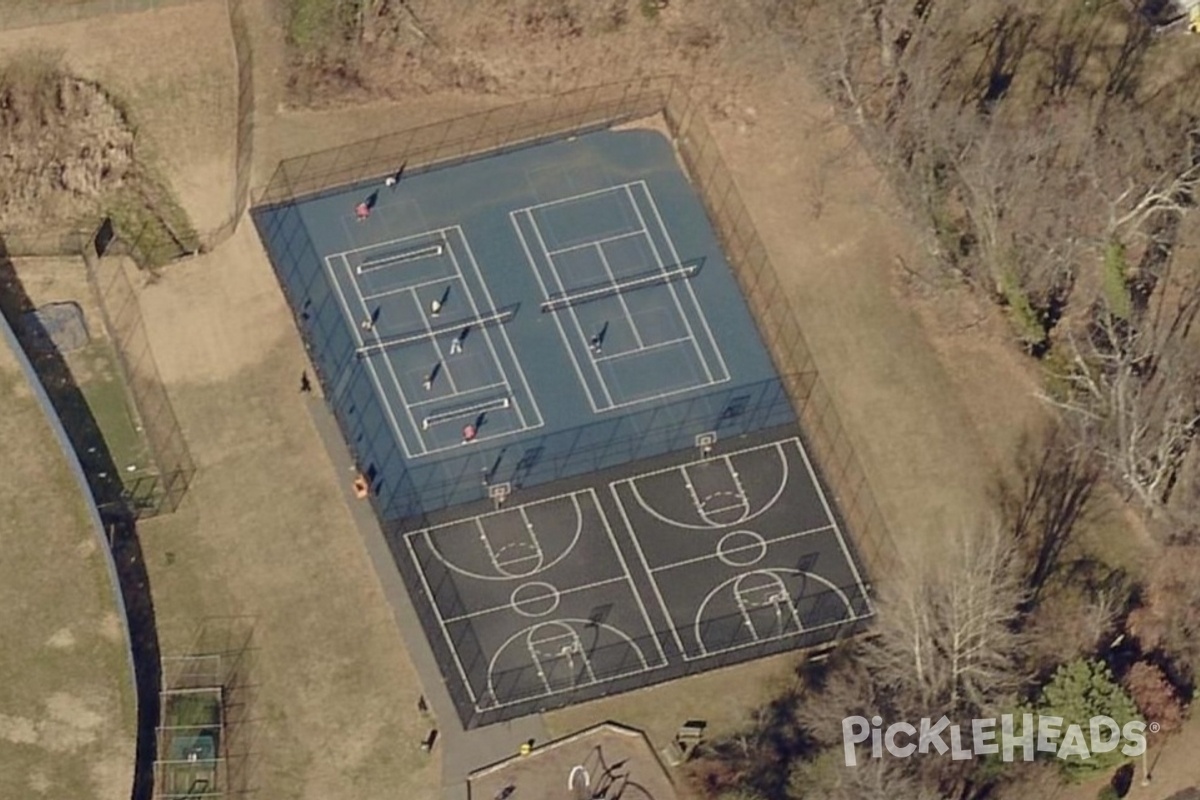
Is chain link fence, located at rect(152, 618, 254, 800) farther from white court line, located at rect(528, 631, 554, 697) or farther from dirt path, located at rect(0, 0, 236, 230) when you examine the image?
dirt path, located at rect(0, 0, 236, 230)

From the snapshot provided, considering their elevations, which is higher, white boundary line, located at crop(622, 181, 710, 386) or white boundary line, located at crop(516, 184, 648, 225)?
white boundary line, located at crop(516, 184, 648, 225)

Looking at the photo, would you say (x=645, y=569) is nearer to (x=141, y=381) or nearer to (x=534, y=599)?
(x=534, y=599)

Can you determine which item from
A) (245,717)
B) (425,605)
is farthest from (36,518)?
(425,605)

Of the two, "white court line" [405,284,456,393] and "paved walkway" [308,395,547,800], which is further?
"white court line" [405,284,456,393]

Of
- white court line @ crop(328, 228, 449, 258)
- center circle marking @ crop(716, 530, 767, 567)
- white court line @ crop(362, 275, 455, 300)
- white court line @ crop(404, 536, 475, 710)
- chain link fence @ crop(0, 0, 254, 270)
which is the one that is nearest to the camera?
white court line @ crop(404, 536, 475, 710)

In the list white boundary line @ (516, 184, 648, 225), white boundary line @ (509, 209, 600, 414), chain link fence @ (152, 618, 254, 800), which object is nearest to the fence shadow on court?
chain link fence @ (152, 618, 254, 800)

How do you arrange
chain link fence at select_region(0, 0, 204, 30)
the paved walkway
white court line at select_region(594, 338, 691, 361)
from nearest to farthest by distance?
the paved walkway → white court line at select_region(594, 338, 691, 361) → chain link fence at select_region(0, 0, 204, 30)

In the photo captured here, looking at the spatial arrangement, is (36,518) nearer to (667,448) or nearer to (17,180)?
(17,180)
